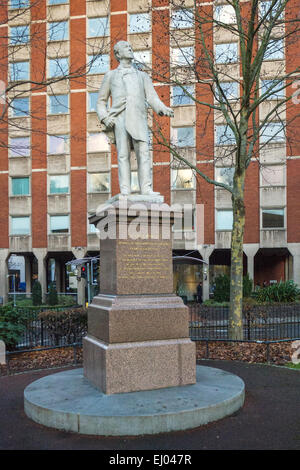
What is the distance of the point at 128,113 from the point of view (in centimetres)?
716

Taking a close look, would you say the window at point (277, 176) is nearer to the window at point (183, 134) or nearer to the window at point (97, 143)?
the window at point (183, 134)

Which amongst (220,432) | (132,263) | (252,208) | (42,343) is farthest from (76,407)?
Answer: (252,208)

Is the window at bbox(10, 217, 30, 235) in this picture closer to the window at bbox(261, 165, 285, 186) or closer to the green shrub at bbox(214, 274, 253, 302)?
the green shrub at bbox(214, 274, 253, 302)

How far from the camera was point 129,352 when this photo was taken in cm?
620

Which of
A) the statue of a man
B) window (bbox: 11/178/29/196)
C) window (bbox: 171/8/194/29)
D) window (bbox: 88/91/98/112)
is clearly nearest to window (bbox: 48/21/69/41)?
the statue of a man

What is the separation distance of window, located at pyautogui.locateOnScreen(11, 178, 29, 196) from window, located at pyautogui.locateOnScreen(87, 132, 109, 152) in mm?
5974

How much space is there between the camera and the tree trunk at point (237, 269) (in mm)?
11922

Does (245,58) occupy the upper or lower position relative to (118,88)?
upper

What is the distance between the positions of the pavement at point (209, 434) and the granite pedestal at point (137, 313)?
110 centimetres

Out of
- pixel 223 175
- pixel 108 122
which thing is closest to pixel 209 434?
pixel 108 122
